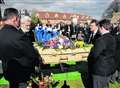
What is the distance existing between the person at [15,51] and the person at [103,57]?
1.61 meters

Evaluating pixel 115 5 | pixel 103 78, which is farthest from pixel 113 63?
pixel 115 5

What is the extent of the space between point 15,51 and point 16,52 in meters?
0.02

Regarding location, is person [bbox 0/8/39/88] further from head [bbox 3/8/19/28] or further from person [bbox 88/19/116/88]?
person [bbox 88/19/116/88]

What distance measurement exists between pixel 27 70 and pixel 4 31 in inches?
25.0

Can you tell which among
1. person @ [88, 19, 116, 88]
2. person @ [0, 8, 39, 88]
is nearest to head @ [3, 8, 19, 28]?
person @ [0, 8, 39, 88]

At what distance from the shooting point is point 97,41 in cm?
746

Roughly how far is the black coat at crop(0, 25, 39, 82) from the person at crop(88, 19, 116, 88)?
5.32 ft

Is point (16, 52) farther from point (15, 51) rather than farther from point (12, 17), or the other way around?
point (12, 17)

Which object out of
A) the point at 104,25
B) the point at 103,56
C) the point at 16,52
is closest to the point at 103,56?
the point at 103,56

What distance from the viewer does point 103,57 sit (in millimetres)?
7594

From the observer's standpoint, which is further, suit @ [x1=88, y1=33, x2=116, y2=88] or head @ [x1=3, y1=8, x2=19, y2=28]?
suit @ [x1=88, y1=33, x2=116, y2=88]

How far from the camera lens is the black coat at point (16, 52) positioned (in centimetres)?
607

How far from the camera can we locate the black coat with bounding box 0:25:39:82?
607 centimetres

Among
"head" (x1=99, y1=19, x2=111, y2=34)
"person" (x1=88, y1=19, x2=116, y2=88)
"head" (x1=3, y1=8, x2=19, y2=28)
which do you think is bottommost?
"person" (x1=88, y1=19, x2=116, y2=88)
